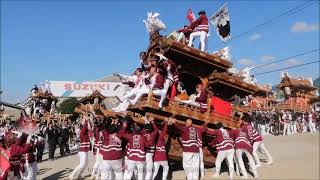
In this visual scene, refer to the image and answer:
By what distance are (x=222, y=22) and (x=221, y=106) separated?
3.35 metres

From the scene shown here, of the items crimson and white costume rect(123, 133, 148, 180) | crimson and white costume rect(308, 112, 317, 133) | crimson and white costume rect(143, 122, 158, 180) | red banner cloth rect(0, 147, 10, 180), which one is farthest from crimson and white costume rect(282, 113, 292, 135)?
red banner cloth rect(0, 147, 10, 180)

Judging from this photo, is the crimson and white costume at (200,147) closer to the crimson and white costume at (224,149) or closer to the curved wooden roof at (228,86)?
the crimson and white costume at (224,149)

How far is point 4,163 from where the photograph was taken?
12172 millimetres

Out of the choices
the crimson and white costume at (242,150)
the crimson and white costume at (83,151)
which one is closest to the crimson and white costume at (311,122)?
the crimson and white costume at (242,150)

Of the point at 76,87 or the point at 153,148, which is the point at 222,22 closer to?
the point at 153,148

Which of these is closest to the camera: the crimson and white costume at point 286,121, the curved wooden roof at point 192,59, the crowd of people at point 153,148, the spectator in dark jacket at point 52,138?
the crowd of people at point 153,148

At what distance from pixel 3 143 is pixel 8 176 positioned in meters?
1.67

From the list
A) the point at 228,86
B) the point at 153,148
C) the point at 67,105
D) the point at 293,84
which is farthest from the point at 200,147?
the point at 67,105

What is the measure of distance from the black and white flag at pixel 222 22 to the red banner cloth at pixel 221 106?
273 centimetres

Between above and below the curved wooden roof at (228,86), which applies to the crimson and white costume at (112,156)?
below

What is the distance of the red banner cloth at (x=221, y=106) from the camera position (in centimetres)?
1323

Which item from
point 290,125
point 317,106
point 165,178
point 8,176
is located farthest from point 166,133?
point 317,106

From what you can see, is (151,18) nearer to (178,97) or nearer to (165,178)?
(178,97)

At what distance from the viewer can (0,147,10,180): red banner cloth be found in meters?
12.0
